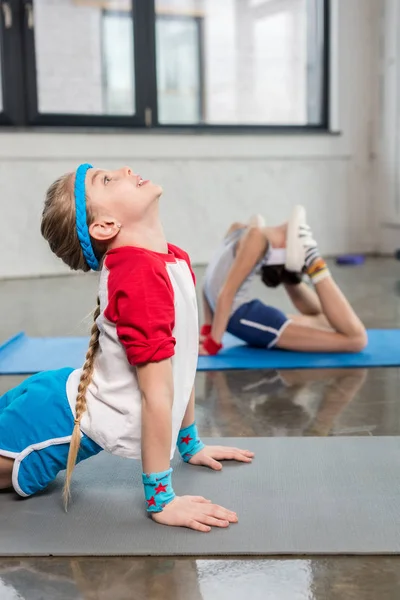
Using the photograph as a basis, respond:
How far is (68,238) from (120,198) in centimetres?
13

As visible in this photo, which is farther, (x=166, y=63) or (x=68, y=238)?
(x=166, y=63)

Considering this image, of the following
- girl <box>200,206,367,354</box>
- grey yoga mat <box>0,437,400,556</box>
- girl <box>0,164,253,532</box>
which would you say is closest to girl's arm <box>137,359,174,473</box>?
girl <box>0,164,253,532</box>

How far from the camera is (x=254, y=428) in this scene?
193 centimetres

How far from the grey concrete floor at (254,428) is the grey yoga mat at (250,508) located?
37 millimetres

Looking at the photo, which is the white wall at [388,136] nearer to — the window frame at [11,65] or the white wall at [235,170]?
the white wall at [235,170]

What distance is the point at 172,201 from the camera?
5.39m

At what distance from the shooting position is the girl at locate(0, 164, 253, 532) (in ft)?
4.34

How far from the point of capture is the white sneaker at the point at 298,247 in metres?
2.65

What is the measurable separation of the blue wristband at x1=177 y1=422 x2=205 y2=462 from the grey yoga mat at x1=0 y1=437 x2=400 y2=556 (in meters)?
0.03

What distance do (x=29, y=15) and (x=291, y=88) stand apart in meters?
2.08

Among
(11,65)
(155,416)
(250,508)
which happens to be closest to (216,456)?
(250,508)

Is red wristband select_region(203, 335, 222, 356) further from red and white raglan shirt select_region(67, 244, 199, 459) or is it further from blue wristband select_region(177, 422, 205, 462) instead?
red and white raglan shirt select_region(67, 244, 199, 459)

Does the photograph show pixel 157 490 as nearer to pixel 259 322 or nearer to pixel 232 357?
pixel 232 357

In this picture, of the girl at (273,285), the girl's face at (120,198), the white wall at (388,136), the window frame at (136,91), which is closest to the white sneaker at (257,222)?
the girl at (273,285)
